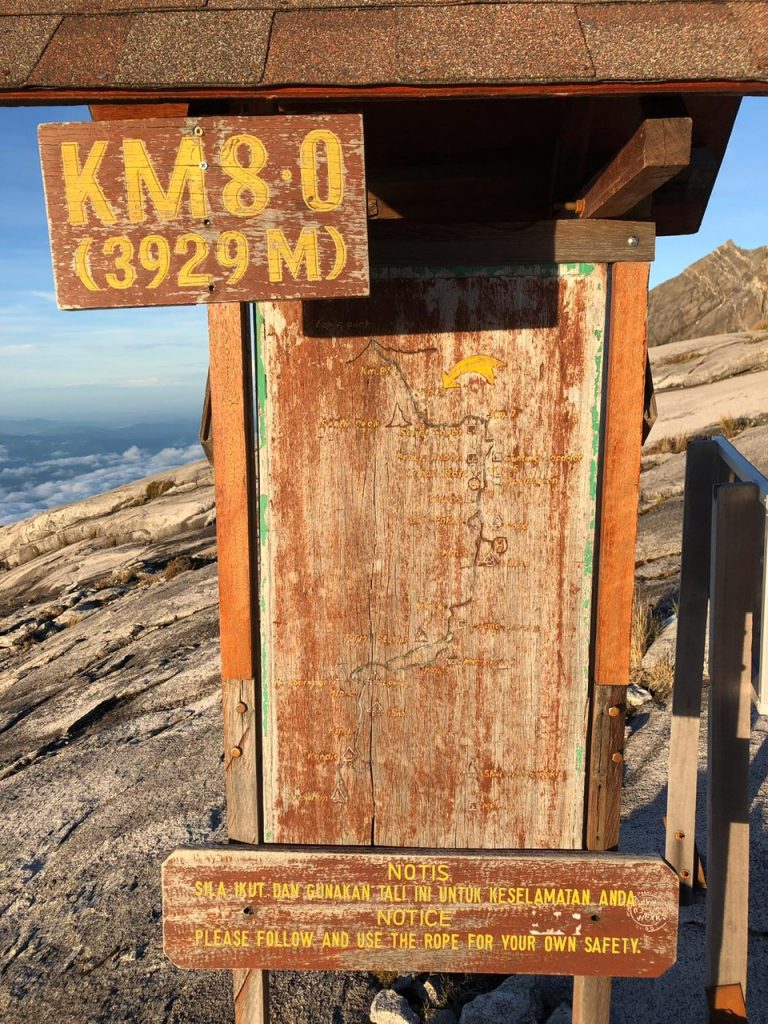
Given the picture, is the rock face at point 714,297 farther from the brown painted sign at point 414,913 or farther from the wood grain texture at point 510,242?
the brown painted sign at point 414,913

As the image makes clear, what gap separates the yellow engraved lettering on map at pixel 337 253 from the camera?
207 centimetres

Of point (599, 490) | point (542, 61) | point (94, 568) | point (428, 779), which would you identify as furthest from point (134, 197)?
point (94, 568)

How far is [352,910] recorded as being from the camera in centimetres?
269

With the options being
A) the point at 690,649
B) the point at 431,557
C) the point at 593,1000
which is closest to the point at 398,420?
the point at 431,557

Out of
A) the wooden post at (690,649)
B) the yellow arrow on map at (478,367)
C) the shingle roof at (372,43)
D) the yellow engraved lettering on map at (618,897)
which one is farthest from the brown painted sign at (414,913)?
the shingle roof at (372,43)

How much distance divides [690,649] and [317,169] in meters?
3.04

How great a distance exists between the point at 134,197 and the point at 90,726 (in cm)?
535

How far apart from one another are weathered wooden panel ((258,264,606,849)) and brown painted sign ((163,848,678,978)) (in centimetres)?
18

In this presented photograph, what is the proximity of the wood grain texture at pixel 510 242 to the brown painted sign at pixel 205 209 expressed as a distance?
488mm

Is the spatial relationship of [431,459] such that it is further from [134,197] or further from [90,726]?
[90,726]

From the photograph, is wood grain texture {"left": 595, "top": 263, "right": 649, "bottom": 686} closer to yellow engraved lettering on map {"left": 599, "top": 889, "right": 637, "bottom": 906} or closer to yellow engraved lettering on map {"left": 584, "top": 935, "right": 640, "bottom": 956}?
yellow engraved lettering on map {"left": 599, "top": 889, "right": 637, "bottom": 906}

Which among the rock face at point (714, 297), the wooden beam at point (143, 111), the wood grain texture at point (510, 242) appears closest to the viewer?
the wooden beam at point (143, 111)

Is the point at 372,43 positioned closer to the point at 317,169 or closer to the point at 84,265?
the point at 317,169

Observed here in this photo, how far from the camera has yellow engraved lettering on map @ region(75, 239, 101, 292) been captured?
2.07 m
